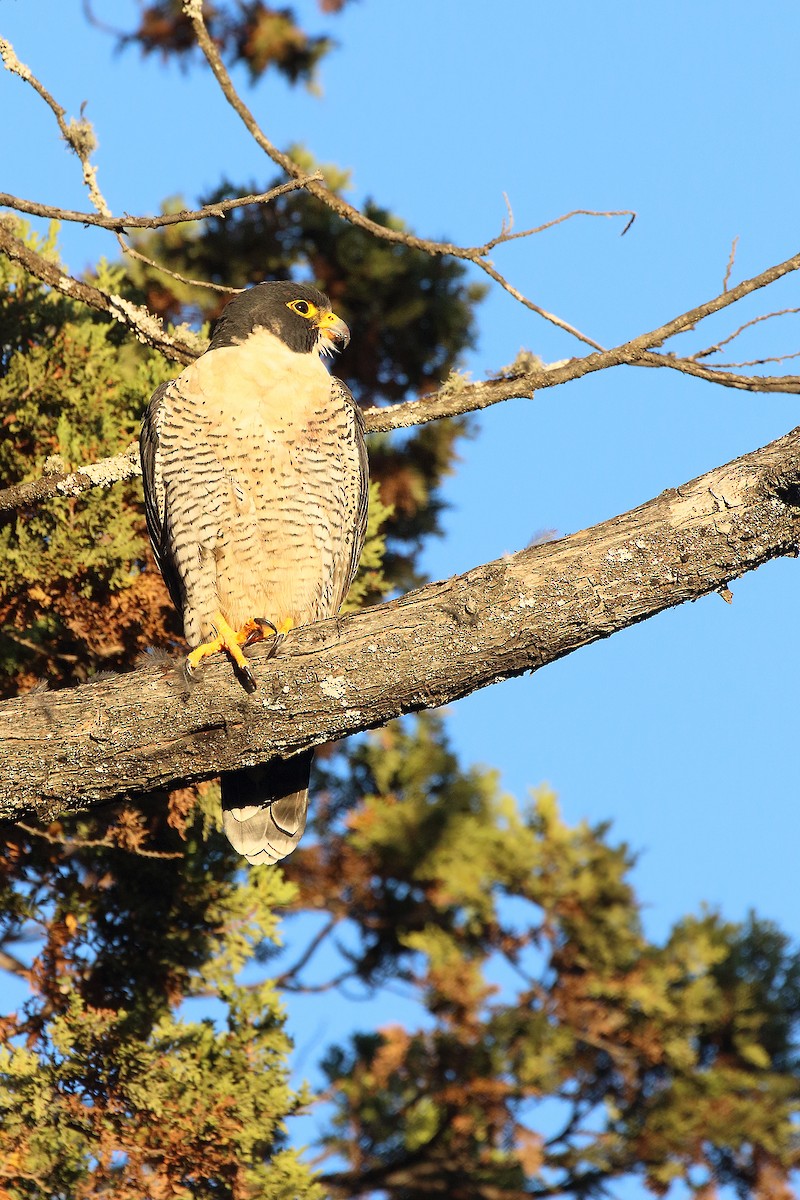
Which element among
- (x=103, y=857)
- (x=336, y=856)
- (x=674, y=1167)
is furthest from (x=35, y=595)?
(x=674, y=1167)

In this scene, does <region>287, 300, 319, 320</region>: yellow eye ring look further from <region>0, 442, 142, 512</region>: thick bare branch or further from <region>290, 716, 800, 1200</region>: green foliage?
<region>290, 716, 800, 1200</region>: green foliage

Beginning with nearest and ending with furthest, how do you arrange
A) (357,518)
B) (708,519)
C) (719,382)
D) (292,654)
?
(708,519) < (292,654) < (719,382) < (357,518)

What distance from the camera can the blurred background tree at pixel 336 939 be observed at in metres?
4.37

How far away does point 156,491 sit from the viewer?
168 inches

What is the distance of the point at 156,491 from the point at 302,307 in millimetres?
1005

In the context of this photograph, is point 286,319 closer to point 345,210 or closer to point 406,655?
point 345,210

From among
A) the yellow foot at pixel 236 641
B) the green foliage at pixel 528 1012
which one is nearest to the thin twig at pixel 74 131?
the yellow foot at pixel 236 641

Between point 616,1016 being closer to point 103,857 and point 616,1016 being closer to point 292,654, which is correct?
point 103,857

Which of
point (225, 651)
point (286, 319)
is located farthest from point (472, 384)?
point (225, 651)

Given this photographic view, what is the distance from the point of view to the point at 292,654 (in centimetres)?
320

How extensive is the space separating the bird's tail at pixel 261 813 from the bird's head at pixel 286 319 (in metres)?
1.46

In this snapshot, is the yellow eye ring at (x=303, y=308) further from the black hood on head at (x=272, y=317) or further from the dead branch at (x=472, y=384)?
the dead branch at (x=472, y=384)

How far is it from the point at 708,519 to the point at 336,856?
3528 millimetres

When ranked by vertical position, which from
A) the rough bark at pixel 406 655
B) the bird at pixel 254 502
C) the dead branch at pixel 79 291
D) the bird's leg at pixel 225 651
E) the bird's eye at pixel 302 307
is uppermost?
the bird's eye at pixel 302 307
